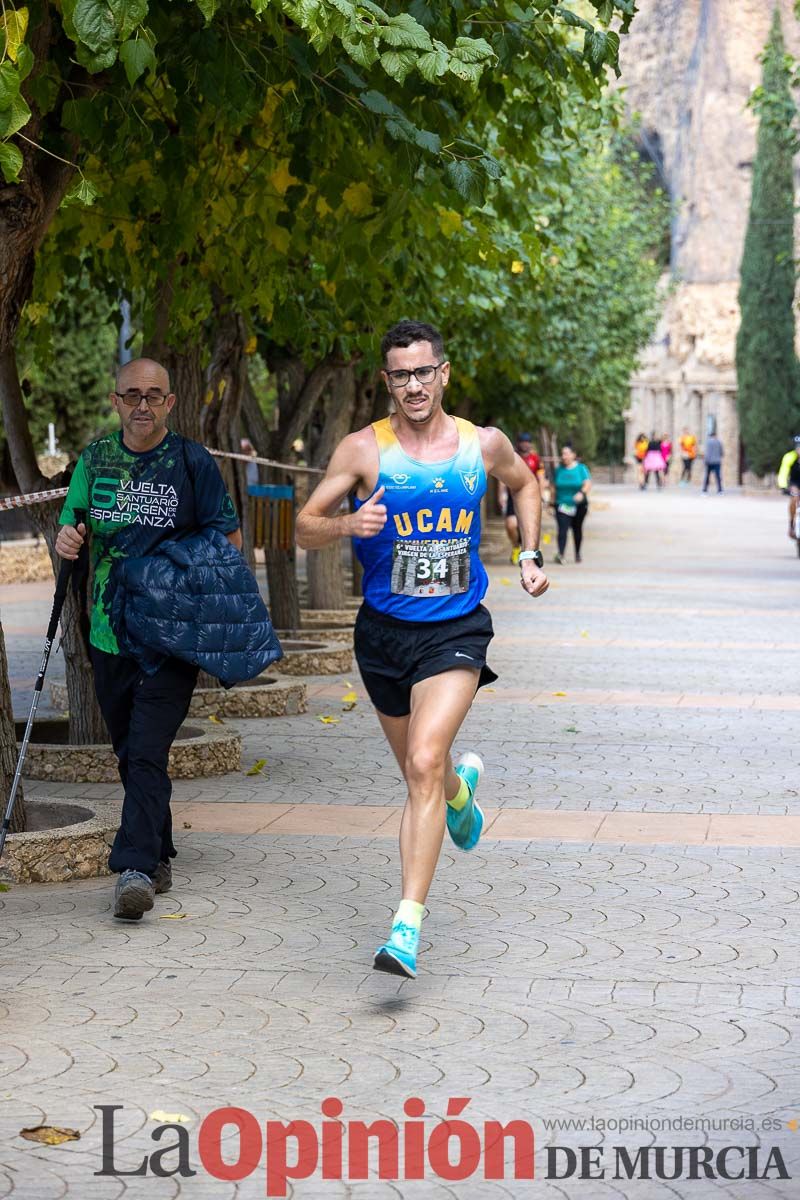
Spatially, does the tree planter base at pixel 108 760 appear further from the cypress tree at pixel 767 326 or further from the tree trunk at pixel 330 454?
the cypress tree at pixel 767 326

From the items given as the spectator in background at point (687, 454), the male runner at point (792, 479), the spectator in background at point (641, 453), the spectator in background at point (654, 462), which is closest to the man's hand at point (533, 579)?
the male runner at point (792, 479)

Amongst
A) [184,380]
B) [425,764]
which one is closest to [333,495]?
[425,764]

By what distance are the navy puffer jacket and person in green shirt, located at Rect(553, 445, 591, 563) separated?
21.0m

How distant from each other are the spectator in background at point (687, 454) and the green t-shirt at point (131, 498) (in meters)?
66.5

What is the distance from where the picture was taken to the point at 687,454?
73188 millimetres

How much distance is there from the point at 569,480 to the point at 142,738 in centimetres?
2185

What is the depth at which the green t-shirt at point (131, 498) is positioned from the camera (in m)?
6.95

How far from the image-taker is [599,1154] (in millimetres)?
4324

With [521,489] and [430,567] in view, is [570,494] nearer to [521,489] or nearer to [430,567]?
[521,489]

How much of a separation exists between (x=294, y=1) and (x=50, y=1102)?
3210mm

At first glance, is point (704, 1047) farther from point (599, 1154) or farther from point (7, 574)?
point (7, 574)

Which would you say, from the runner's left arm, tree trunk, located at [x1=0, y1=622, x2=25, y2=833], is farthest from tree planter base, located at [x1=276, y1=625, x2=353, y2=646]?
the runner's left arm

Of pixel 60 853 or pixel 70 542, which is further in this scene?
pixel 60 853

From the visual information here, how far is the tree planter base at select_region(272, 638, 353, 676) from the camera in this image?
14445 mm
